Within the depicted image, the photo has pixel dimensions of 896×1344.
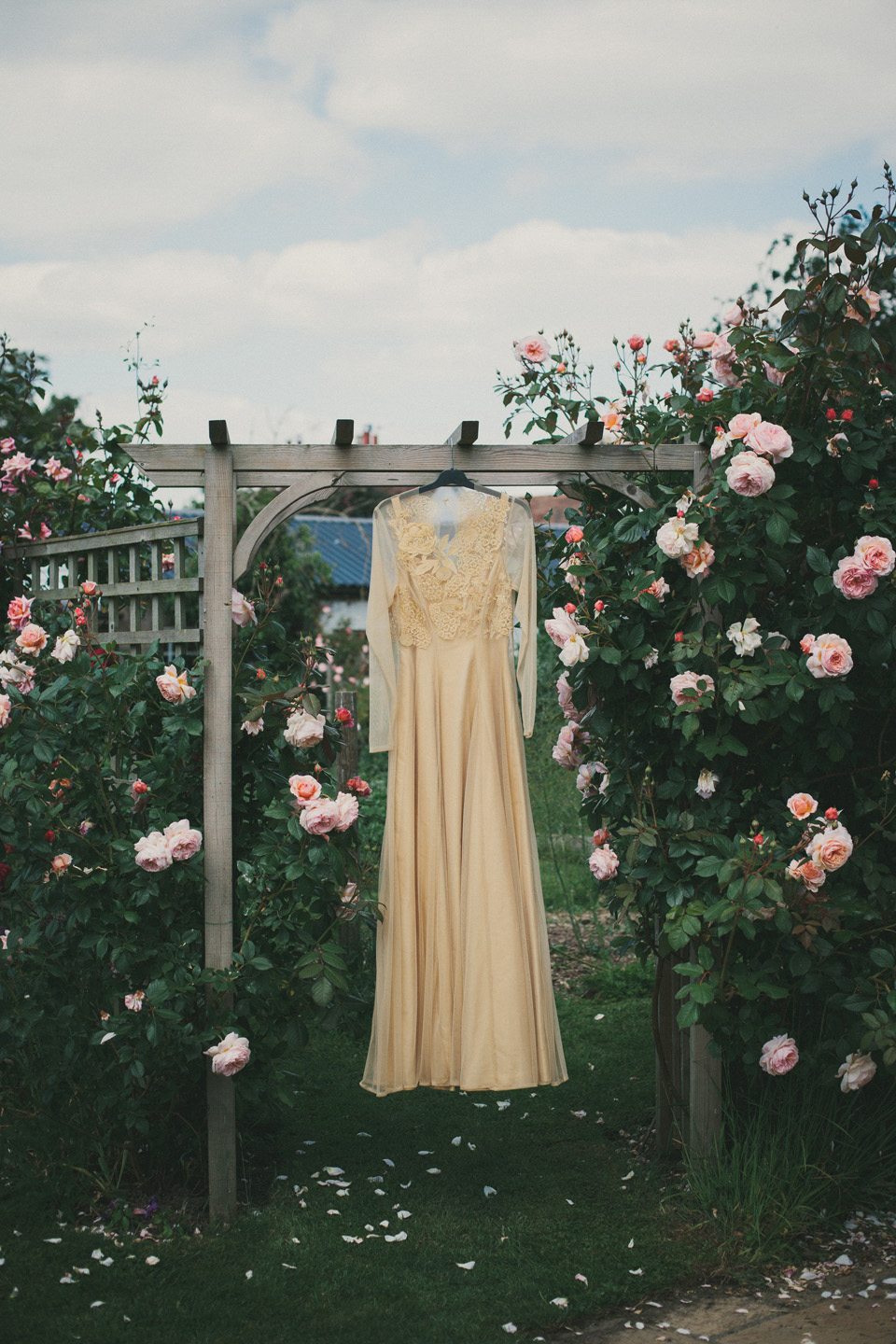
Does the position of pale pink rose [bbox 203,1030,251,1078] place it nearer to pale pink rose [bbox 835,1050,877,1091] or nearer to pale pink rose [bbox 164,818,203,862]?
pale pink rose [bbox 164,818,203,862]

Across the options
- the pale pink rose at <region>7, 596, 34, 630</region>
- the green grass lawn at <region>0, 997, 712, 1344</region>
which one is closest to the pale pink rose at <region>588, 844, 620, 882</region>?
the green grass lawn at <region>0, 997, 712, 1344</region>

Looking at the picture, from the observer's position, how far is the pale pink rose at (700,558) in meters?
2.45

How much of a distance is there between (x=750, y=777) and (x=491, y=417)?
4.26 feet

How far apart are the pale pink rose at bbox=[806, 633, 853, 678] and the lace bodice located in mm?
701

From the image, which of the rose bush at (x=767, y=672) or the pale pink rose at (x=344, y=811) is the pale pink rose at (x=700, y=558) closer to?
the rose bush at (x=767, y=672)

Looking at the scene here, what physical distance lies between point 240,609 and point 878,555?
5.17ft

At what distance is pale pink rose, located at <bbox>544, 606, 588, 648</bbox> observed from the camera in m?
2.60

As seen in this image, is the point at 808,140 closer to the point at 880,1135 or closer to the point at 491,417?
the point at 491,417

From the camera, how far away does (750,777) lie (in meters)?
2.72

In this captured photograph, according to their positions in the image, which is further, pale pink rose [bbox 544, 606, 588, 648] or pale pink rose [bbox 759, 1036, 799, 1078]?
pale pink rose [bbox 544, 606, 588, 648]

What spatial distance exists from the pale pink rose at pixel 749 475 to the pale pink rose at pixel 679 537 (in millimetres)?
141

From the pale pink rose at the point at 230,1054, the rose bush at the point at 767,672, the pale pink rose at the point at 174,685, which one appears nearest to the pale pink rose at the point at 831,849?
the rose bush at the point at 767,672

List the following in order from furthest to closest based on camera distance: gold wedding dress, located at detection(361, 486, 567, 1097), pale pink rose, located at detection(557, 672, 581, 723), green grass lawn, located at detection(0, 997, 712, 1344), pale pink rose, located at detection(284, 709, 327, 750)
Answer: pale pink rose, located at detection(557, 672, 581, 723) → gold wedding dress, located at detection(361, 486, 567, 1097) → pale pink rose, located at detection(284, 709, 327, 750) → green grass lawn, located at detection(0, 997, 712, 1344)

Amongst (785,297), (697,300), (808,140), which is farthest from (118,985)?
(697,300)
